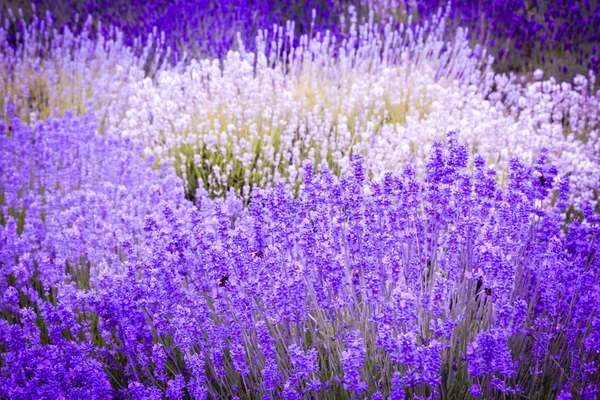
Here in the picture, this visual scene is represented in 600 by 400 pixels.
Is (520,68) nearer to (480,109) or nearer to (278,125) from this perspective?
(480,109)

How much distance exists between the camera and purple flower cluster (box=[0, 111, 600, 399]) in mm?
1594

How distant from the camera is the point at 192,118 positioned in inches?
167

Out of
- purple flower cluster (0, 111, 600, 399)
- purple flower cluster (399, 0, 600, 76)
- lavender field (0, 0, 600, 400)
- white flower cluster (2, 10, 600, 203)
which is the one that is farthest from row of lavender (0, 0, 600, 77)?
purple flower cluster (0, 111, 600, 399)

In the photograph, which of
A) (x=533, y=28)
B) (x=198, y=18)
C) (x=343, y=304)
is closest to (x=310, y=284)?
(x=343, y=304)

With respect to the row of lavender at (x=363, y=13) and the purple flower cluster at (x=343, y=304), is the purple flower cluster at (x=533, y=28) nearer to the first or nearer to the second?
the row of lavender at (x=363, y=13)

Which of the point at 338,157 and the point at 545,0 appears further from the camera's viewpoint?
the point at 545,0

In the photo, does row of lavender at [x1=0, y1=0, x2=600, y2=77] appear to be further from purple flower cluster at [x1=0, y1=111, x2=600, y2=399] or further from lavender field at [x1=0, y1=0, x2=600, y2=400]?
purple flower cluster at [x1=0, y1=111, x2=600, y2=399]

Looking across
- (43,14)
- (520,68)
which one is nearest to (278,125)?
(520,68)

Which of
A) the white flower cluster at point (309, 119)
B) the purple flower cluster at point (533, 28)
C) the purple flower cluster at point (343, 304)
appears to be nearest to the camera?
the purple flower cluster at point (343, 304)

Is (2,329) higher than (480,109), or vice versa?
(480,109)

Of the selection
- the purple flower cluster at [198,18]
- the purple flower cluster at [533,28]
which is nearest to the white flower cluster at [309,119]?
the purple flower cluster at [198,18]

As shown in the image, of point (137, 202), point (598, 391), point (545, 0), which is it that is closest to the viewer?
point (598, 391)

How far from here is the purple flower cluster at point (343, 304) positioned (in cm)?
159

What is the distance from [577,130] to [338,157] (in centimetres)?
207
